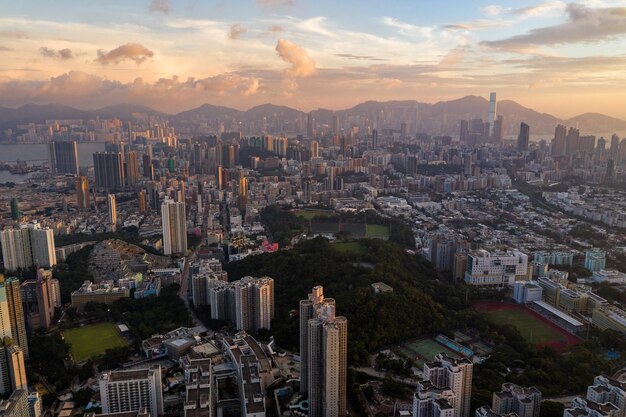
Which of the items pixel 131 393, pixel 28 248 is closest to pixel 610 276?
pixel 131 393

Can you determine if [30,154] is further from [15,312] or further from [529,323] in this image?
[529,323]

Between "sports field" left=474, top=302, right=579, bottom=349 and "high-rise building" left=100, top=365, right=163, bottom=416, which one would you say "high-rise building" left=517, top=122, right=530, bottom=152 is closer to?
"sports field" left=474, top=302, right=579, bottom=349

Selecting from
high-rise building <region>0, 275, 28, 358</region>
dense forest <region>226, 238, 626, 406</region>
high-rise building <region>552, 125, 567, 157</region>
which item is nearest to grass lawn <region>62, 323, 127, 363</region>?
high-rise building <region>0, 275, 28, 358</region>

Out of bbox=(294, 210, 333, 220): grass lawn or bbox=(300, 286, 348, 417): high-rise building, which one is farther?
bbox=(294, 210, 333, 220): grass lawn

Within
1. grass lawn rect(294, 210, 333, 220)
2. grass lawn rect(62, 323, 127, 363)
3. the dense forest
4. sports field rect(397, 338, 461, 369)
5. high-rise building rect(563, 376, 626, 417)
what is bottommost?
grass lawn rect(62, 323, 127, 363)

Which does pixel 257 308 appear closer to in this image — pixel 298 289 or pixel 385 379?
pixel 298 289

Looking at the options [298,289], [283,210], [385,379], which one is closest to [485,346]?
[385,379]
